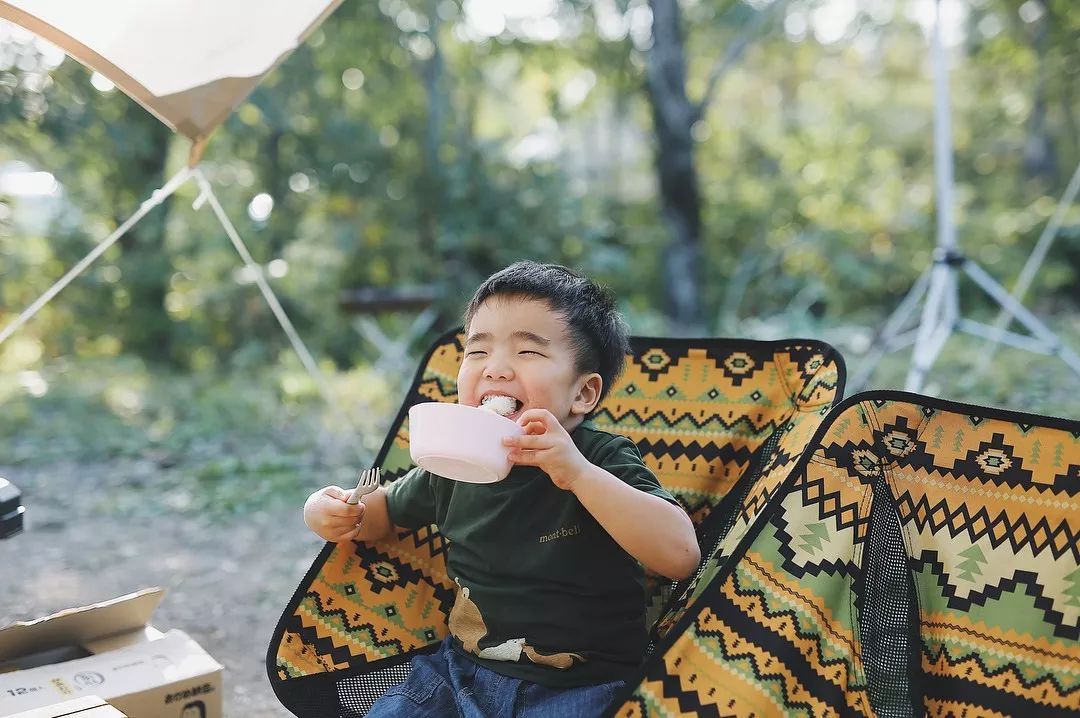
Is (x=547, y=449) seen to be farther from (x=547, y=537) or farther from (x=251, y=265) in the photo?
(x=251, y=265)

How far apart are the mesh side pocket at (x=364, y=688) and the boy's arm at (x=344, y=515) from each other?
237 millimetres

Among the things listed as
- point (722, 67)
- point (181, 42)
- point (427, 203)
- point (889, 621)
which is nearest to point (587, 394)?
point (889, 621)

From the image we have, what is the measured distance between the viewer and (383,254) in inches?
280

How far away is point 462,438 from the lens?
4.20ft

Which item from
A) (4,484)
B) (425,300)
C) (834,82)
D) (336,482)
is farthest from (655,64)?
(834,82)

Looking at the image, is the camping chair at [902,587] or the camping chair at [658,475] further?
the camping chair at [658,475]

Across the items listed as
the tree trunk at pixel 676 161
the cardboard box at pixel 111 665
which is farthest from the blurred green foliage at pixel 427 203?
the cardboard box at pixel 111 665

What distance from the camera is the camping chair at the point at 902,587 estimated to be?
1.29 m

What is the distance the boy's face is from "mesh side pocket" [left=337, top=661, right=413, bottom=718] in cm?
54

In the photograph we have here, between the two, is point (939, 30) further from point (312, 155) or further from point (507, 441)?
point (312, 155)

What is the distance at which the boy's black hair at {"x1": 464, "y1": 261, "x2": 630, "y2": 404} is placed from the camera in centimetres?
155

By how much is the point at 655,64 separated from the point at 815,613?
5.02m

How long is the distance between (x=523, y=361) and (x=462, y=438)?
254 millimetres

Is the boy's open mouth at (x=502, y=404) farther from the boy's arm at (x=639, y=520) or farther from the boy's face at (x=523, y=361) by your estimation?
the boy's arm at (x=639, y=520)
